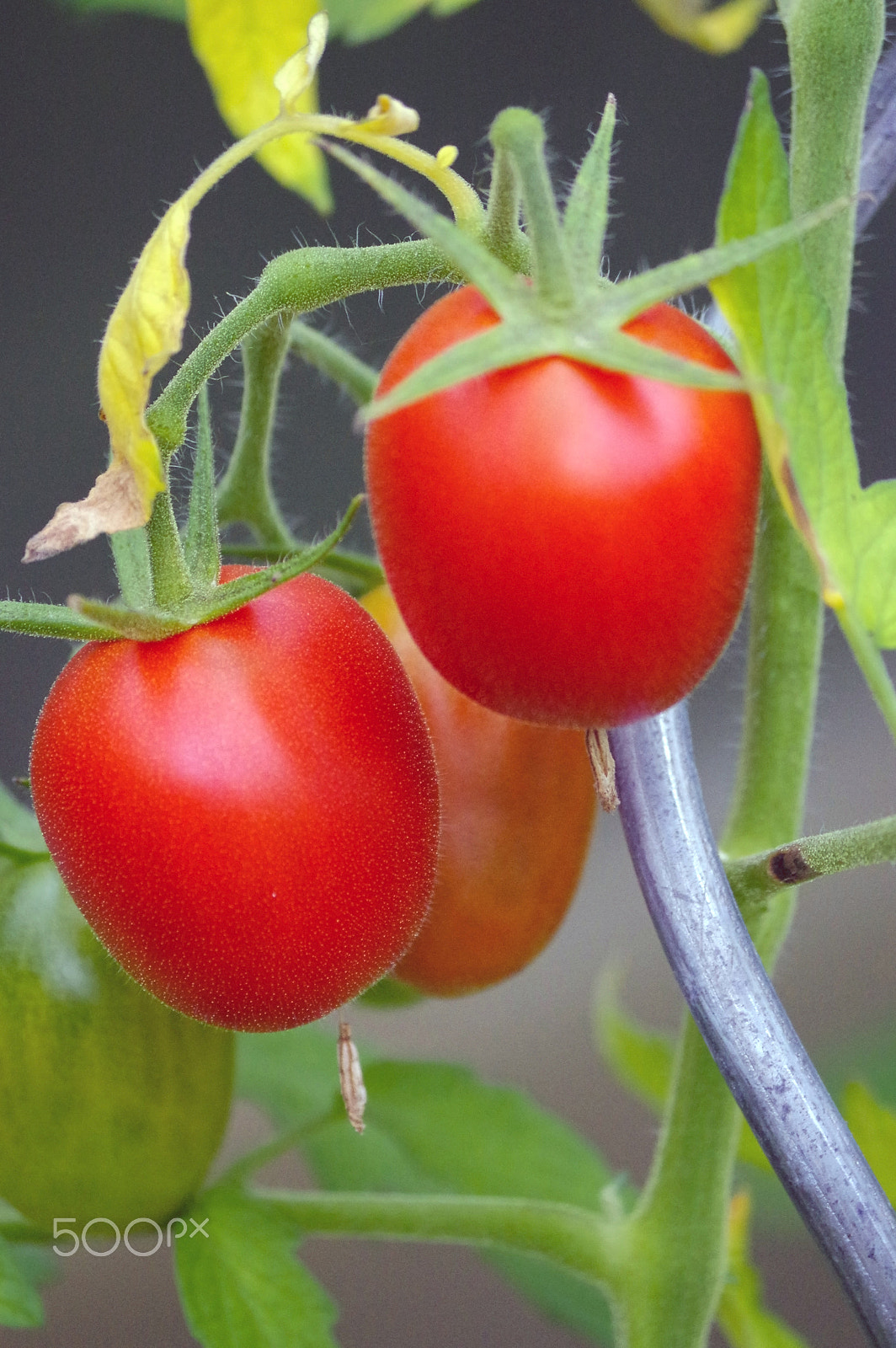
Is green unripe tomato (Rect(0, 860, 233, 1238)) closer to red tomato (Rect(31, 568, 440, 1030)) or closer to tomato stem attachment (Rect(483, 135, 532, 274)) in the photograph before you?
red tomato (Rect(31, 568, 440, 1030))

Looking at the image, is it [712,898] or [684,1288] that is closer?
[712,898]

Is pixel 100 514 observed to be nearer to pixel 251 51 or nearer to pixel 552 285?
pixel 552 285

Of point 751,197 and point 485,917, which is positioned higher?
point 751,197

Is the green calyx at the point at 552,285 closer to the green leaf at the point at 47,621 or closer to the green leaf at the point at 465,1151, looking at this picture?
the green leaf at the point at 47,621

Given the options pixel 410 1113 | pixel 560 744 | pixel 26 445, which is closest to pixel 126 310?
pixel 560 744

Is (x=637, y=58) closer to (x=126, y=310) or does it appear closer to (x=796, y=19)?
(x=796, y=19)
